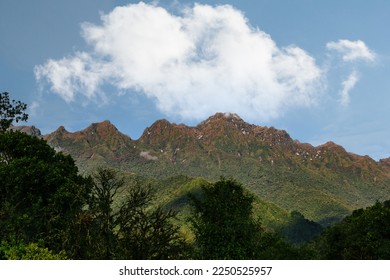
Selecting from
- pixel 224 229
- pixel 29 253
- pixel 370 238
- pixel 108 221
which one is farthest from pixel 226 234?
pixel 29 253

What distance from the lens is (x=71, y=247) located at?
30.4 metres

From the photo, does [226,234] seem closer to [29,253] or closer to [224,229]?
[224,229]

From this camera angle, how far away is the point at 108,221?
1139 inches

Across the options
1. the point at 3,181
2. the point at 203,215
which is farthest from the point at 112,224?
the point at 203,215

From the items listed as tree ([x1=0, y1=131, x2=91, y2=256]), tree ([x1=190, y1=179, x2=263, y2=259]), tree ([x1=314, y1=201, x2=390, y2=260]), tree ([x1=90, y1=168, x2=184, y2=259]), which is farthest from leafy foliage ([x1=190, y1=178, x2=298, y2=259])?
tree ([x1=90, y1=168, x2=184, y2=259])

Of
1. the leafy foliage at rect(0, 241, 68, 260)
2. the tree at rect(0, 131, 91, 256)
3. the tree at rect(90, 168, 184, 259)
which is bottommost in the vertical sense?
the leafy foliage at rect(0, 241, 68, 260)

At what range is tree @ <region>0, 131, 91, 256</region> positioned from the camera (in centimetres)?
3975

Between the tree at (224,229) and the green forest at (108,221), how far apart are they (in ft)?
0.36

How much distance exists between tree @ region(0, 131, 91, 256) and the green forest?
0.32ft

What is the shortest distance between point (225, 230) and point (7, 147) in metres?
27.0

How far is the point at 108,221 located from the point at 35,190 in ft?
81.4

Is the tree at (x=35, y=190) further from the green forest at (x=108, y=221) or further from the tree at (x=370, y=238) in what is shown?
the tree at (x=370, y=238)

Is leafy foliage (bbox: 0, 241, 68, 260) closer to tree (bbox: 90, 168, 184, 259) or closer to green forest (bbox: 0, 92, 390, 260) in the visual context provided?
green forest (bbox: 0, 92, 390, 260)
